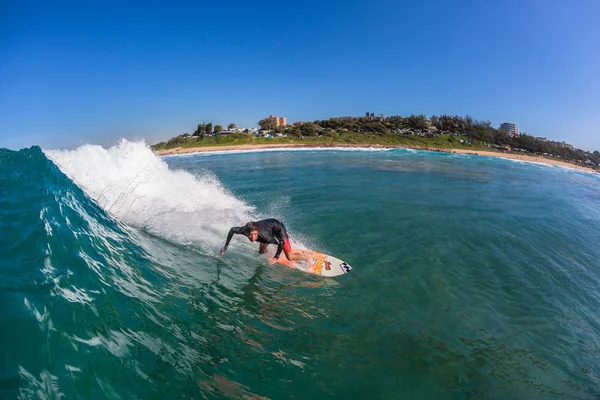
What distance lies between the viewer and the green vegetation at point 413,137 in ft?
333

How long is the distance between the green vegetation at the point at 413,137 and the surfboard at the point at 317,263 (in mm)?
→ 90643

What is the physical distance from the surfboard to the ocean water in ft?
1.19

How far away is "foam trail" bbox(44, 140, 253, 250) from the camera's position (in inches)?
428

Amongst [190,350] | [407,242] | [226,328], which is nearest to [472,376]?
[226,328]

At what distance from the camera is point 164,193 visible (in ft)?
44.8

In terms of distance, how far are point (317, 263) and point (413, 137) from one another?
11012cm

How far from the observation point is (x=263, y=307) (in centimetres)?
646

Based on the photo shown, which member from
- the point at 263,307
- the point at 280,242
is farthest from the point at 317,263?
the point at 263,307

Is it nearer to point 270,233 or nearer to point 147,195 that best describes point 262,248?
point 270,233

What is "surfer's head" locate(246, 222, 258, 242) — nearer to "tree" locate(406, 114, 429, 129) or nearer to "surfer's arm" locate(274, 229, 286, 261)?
"surfer's arm" locate(274, 229, 286, 261)

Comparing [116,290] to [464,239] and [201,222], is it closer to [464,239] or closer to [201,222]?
[201,222]

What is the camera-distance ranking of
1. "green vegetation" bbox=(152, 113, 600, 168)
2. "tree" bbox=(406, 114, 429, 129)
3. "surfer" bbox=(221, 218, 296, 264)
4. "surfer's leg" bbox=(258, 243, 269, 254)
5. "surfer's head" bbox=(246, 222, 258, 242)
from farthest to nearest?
"tree" bbox=(406, 114, 429, 129) → "green vegetation" bbox=(152, 113, 600, 168) → "surfer's leg" bbox=(258, 243, 269, 254) → "surfer" bbox=(221, 218, 296, 264) → "surfer's head" bbox=(246, 222, 258, 242)

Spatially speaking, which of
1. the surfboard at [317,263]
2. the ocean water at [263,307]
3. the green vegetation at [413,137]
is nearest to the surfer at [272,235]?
the surfboard at [317,263]

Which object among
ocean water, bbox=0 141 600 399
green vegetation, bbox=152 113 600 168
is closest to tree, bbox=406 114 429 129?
green vegetation, bbox=152 113 600 168
